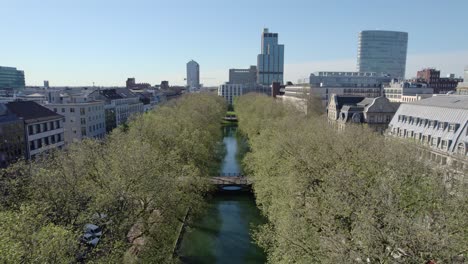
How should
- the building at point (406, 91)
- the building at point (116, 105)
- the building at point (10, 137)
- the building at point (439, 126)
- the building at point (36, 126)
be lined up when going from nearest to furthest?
1. the building at point (439, 126)
2. the building at point (10, 137)
3. the building at point (36, 126)
4. the building at point (116, 105)
5. the building at point (406, 91)

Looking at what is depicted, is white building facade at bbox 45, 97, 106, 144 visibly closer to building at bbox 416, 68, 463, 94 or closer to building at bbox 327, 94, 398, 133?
building at bbox 327, 94, 398, 133

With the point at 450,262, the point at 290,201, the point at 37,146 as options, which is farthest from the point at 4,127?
the point at 450,262

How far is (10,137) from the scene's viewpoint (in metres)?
59.3

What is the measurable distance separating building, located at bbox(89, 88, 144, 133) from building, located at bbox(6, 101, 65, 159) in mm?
25459

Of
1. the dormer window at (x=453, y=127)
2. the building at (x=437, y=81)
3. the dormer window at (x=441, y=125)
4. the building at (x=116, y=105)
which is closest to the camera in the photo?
the dormer window at (x=453, y=127)

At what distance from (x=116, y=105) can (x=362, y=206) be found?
4035 inches

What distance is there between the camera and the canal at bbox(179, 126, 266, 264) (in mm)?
38344

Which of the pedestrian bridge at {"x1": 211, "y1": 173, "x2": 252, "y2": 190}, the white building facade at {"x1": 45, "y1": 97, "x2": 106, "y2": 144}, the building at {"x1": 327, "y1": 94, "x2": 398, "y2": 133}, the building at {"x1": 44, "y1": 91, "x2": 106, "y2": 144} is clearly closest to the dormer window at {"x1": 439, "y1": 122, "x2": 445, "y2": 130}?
the building at {"x1": 327, "y1": 94, "x2": 398, "y2": 133}

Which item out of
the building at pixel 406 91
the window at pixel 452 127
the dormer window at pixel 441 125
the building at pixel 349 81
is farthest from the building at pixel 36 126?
the building at pixel 349 81

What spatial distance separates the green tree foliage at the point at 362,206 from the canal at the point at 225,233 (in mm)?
6196

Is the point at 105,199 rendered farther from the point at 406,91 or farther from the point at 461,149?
the point at 406,91

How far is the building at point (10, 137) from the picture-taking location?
57.6 metres

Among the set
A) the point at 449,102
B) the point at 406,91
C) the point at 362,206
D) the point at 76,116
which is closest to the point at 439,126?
the point at 449,102

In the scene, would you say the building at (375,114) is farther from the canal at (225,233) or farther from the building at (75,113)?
the building at (75,113)
